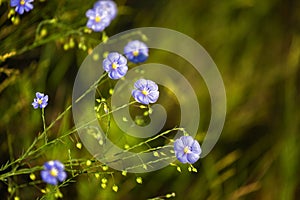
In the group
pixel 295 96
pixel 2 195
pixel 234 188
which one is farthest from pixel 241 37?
pixel 2 195

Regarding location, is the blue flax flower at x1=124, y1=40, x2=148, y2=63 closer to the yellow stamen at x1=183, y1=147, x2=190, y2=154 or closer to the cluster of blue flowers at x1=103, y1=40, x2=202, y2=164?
the cluster of blue flowers at x1=103, y1=40, x2=202, y2=164

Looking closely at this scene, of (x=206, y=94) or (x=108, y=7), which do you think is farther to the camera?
(x=206, y=94)

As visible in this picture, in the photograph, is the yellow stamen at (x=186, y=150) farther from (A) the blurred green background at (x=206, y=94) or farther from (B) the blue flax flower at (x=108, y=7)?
(A) the blurred green background at (x=206, y=94)

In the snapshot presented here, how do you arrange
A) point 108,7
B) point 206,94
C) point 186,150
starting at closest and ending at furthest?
point 186,150
point 108,7
point 206,94

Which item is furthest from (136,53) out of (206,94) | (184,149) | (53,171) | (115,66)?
(206,94)

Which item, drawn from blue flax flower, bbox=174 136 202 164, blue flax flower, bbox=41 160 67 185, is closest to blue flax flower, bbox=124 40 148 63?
blue flax flower, bbox=174 136 202 164

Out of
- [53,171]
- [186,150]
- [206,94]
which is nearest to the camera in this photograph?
[53,171]

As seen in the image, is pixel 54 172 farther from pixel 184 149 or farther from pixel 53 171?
pixel 184 149
